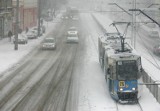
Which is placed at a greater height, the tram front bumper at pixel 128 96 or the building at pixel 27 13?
the building at pixel 27 13

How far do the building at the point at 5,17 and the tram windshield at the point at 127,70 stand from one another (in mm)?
40876

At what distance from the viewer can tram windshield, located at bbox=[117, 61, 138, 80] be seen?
979 inches

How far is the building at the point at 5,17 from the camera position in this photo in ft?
210

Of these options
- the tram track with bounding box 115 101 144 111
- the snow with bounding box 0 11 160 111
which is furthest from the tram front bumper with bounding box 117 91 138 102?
the snow with bounding box 0 11 160 111

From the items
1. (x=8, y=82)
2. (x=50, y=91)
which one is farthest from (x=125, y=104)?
(x=8, y=82)

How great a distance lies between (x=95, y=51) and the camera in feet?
161

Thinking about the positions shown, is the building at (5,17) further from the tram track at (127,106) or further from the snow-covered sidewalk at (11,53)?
the tram track at (127,106)

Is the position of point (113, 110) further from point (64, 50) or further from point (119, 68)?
point (64, 50)

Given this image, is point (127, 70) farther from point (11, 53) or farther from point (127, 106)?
point (11, 53)

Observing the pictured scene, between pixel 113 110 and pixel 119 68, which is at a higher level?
pixel 119 68

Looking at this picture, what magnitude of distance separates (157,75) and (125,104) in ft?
33.6

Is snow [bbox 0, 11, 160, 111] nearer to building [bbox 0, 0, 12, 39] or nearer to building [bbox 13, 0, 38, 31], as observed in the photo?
building [bbox 0, 0, 12, 39]

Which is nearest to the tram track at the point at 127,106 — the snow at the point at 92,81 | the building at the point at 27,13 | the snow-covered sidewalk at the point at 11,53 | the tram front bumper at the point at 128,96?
the snow at the point at 92,81

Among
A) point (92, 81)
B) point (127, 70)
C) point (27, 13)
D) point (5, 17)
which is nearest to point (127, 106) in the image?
point (127, 70)
